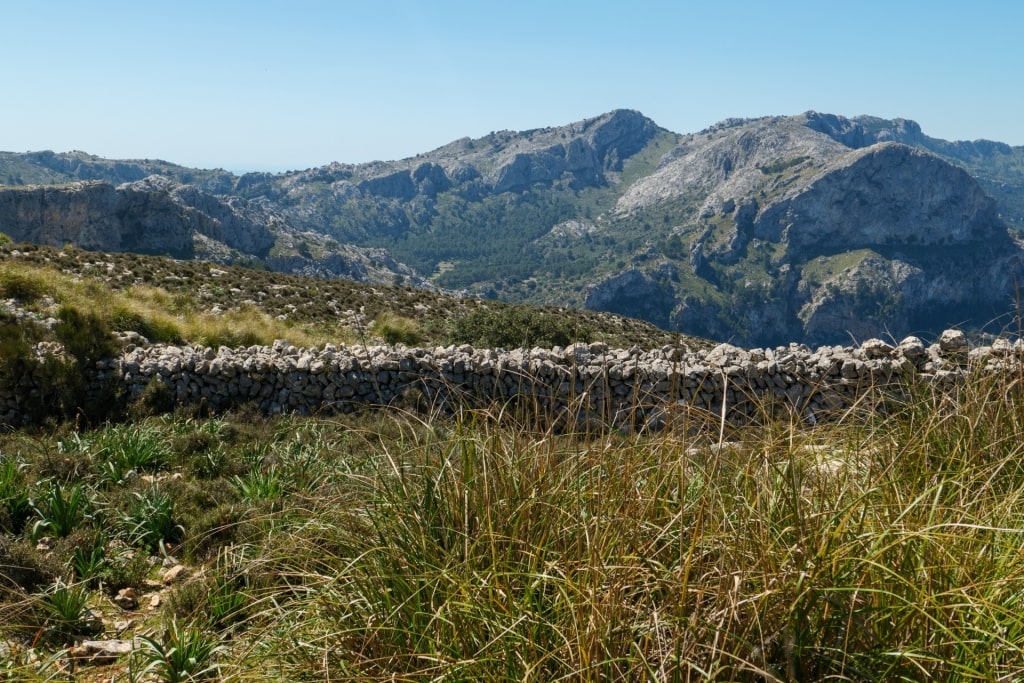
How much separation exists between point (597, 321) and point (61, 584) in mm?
19799

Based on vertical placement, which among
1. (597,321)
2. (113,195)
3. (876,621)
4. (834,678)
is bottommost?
(597,321)

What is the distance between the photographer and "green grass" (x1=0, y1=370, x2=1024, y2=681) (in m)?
2.08

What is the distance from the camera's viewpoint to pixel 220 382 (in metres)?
9.80

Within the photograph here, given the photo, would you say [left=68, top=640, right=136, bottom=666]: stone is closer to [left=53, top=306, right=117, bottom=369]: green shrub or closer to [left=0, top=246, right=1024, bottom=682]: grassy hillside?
[left=0, top=246, right=1024, bottom=682]: grassy hillside

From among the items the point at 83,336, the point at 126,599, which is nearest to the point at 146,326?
the point at 83,336

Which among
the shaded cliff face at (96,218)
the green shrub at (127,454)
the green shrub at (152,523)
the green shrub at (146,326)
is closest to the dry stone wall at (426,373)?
the green shrub at (146,326)

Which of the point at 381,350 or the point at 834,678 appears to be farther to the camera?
the point at 381,350

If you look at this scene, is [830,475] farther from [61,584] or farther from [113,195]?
[113,195]

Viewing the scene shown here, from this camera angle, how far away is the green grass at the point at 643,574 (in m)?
2.08

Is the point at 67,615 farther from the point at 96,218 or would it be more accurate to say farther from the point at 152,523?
the point at 96,218

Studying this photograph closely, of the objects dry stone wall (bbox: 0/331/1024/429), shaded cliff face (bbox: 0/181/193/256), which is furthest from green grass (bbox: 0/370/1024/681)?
shaded cliff face (bbox: 0/181/193/256)

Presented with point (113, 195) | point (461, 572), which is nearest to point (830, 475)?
point (461, 572)

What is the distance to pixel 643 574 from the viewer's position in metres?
2.37

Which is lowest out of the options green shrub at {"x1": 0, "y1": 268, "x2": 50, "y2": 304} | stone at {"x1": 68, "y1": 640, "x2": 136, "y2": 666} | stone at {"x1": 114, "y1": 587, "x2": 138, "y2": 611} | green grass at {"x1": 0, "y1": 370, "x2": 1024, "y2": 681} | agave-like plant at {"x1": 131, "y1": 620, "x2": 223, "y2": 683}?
stone at {"x1": 114, "y1": 587, "x2": 138, "y2": 611}
